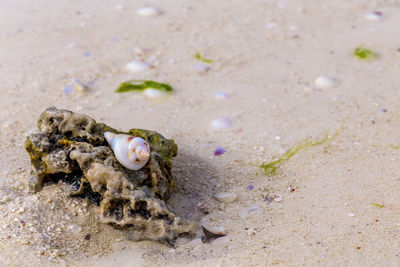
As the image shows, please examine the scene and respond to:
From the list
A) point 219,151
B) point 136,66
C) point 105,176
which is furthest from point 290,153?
point 136,66

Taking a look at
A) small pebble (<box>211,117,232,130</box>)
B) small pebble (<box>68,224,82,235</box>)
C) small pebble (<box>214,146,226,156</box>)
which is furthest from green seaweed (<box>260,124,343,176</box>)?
small pebble (<box>68,224,82,235</box>)

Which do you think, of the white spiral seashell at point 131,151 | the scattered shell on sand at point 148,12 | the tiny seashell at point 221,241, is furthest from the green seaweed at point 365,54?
the white spiral seashell at point 131,151

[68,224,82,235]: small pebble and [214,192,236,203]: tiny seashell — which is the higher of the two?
[68,224,82,235]: small pebble

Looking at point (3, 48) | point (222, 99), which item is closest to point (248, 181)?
point (222, 99)

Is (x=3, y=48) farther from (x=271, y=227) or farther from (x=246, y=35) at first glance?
(x=271, y=227)

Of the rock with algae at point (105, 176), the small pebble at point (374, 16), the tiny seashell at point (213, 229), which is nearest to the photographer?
the rock with algae at point (105, 176)

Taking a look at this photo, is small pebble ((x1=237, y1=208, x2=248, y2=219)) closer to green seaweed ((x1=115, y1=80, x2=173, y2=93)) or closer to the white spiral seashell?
the white spiral seashell

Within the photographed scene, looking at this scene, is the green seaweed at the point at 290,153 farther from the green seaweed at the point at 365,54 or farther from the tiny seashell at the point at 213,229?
the green seaweed at the point at 365,54
